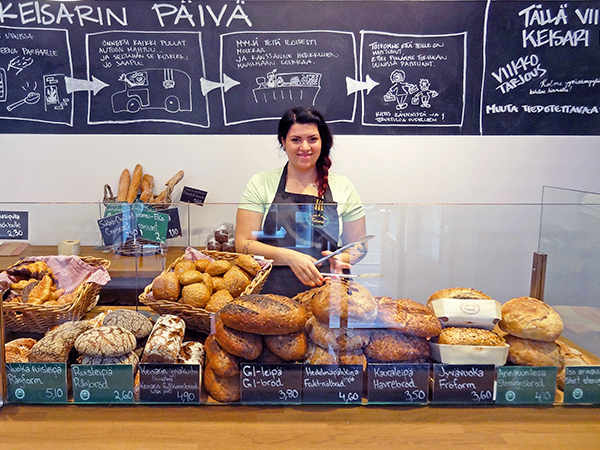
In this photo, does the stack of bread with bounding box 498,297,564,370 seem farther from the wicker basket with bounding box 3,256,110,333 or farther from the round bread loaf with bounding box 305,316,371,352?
the wicker basket with bounding box 3,256,110,333

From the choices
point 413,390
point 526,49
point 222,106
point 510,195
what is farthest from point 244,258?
point 526,49

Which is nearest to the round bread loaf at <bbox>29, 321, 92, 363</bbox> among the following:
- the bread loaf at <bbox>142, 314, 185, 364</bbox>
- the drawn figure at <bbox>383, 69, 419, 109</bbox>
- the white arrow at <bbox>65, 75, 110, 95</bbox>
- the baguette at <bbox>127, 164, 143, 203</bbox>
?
the bread loaf at <bbox>142, 314, 185, 364</bbox>

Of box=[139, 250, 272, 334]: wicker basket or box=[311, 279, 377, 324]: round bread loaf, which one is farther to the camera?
box=[139, 250, 272, 334]: wicker basket

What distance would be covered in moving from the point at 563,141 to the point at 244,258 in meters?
3.06

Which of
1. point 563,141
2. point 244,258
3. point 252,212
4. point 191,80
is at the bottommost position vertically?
point 244,258

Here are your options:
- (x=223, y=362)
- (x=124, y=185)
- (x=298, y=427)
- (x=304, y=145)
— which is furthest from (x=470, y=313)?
(x=124, y=185)

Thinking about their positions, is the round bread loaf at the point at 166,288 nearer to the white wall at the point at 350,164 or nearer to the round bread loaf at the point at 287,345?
the round bread loaf at the point at 287,345

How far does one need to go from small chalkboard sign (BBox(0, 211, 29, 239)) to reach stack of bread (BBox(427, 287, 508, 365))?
1.10 metres

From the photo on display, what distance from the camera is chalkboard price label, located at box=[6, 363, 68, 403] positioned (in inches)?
44.6

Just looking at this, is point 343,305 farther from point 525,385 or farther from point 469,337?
point 525,385

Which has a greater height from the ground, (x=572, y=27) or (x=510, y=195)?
(x=572, y=27)

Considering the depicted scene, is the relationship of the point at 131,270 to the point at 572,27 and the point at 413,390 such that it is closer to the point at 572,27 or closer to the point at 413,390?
the point at 413,390

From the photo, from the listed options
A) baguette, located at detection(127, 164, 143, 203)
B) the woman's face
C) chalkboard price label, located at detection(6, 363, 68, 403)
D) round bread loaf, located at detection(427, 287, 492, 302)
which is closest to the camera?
chalkboard price label, located at detection(6, 363, 68, 403)

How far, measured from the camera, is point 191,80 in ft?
11.2
